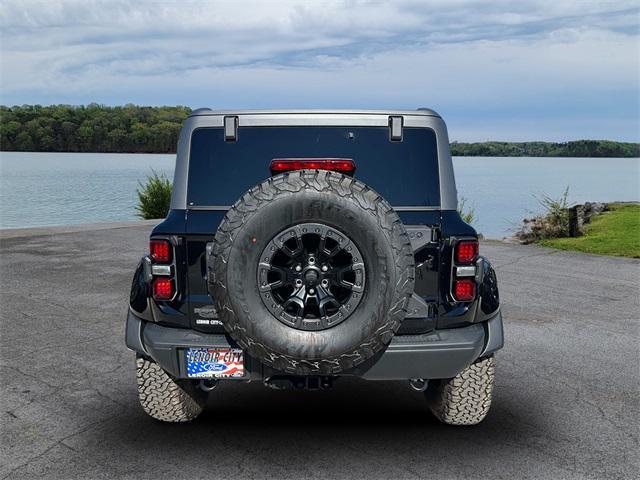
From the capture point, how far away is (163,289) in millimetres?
4062

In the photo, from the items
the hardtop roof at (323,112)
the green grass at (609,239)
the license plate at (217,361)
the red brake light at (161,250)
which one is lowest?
the green grass at (609,239)

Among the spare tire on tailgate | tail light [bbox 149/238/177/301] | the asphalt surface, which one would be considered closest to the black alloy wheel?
the spare tire on tailgate

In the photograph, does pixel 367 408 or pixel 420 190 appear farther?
pixel 367 408

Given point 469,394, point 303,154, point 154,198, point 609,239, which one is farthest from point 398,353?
point 154,198

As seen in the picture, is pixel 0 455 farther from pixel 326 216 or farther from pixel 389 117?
pixel 389 117

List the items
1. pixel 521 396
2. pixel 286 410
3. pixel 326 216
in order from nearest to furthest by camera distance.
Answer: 1. pixel 326 216
2. pixel 286 410
3. pixel 521 396

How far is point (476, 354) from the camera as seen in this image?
4098 millimetres

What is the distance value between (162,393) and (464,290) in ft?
6.59

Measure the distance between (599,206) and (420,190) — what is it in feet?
80.4

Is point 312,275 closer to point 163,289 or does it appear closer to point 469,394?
point 163,289

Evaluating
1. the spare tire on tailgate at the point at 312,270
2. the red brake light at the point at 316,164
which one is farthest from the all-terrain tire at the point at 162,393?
the red brake light at the point at 316,164

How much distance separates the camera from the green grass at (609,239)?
1477 cm

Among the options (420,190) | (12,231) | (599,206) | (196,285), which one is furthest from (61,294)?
(599,206)

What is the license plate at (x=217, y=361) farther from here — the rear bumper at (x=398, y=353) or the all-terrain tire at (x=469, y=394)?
the all-terrain tire at (x=469, y=394)
